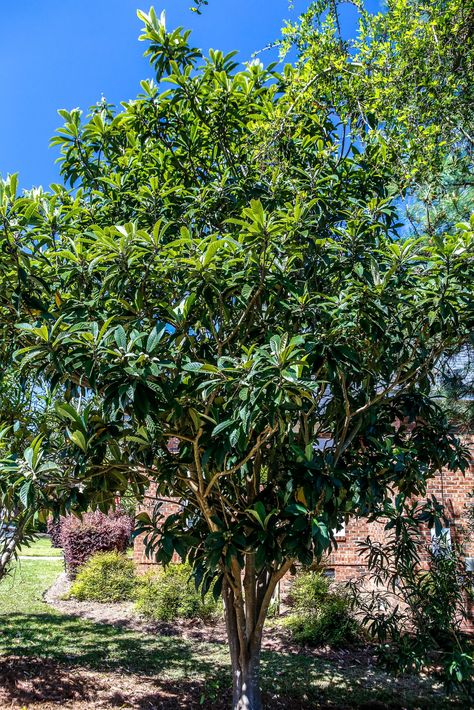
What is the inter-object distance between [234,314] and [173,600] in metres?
7.75

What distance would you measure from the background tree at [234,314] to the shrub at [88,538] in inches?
363

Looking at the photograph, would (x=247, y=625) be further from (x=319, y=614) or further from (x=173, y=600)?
(x=173, y=600)

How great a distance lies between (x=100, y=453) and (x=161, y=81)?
319cm

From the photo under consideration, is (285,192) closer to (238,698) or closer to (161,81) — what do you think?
(161,81)

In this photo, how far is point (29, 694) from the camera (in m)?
6.48

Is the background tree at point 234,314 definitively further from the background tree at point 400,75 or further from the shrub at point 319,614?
the shrub at point 319,614

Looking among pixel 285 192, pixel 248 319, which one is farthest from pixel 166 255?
pixel 285 192

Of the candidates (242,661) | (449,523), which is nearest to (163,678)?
(242,661)

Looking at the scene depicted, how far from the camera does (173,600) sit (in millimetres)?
11023

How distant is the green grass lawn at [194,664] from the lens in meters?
7.02

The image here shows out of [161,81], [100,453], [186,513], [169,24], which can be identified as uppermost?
→ [169,24]

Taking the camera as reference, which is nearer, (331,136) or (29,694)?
(331,136)

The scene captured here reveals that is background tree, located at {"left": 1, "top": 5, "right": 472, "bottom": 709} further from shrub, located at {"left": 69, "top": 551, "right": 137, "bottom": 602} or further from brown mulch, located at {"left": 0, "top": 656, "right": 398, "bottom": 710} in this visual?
shrub, located at {"left": 69, "top": 551, "right": 137, "bottom": 602}

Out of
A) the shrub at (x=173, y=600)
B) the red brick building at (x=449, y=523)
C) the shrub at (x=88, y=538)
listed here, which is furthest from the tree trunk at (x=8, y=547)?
the shrub at (x=88, y=538)
